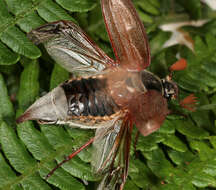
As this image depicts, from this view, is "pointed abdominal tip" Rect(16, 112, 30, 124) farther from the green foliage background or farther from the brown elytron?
the green foliage background

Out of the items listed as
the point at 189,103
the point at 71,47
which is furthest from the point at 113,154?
the point at 71,47

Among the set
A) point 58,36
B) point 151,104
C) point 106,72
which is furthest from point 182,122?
point 58,36

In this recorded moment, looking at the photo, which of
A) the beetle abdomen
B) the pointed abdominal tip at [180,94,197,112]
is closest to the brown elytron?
the beetle abdomen

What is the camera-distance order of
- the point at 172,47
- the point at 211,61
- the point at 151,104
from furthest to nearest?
the point at 172,47 < the point at 211,61 < the point at 151,104

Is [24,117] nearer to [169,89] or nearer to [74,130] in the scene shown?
[74,130]

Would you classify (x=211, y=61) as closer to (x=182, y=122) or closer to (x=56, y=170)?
(x=182, y=122)

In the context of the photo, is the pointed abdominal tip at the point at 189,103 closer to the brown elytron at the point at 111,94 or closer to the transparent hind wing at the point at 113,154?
the brown elytron at the point at 111,94
